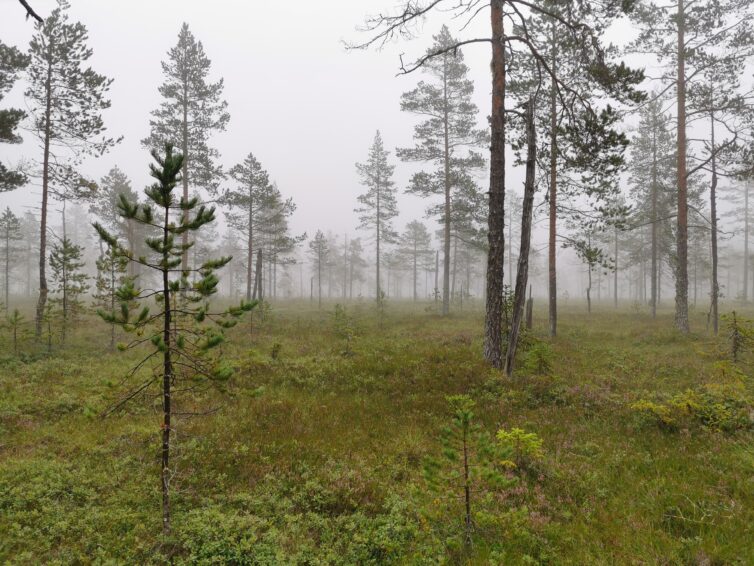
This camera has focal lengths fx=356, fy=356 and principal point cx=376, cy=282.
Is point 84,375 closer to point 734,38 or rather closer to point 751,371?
point 751,371

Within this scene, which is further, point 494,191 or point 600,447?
point 494,191

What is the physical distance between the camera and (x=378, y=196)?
35656mm

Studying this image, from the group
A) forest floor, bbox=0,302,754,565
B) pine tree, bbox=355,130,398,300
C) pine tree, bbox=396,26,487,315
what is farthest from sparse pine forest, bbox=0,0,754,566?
pine tree, bbox=355,130,398,300

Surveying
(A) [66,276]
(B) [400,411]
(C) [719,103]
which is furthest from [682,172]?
(A) [66,276]

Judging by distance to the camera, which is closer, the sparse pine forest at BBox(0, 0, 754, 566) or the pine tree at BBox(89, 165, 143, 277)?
the sparse pine forest at BBox(0, 0, 754, 566)

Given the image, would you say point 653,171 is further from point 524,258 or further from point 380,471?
point 380,471

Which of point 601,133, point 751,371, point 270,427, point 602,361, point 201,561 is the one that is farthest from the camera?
point 602,361

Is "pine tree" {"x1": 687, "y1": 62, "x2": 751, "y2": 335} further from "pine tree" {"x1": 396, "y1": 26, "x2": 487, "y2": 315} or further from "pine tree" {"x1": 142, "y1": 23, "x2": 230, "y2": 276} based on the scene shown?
"pine tree" {"x1": 142, "y1": 23, "x2": 230, "y2": 276}

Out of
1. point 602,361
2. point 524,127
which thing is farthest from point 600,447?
point 524,127

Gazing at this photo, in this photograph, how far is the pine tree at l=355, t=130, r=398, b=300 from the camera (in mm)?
34750

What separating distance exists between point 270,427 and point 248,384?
117 inches

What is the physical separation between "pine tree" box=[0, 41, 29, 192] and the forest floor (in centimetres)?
803

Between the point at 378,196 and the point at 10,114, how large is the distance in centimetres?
2654

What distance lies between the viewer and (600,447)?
601 centimetres
